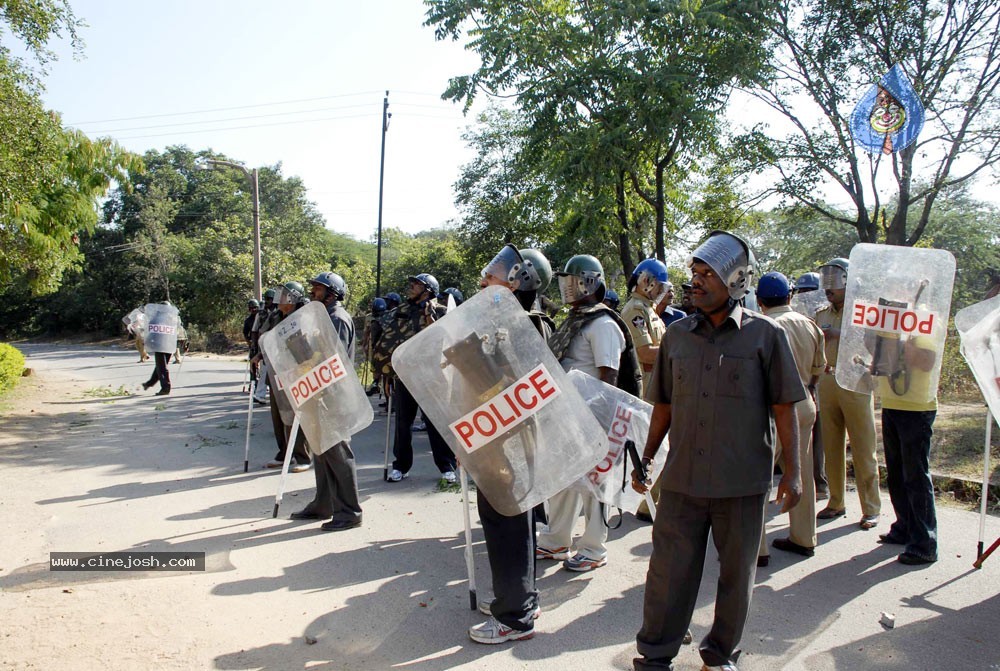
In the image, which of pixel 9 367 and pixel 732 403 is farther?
pixel 9 367

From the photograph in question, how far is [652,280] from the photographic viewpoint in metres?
5.74

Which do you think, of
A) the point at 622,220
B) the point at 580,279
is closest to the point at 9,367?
the point at 622,220

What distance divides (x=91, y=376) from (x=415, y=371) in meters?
19.5

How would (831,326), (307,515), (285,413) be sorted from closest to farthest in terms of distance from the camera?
(831,326)
(307,515)
(285,413)

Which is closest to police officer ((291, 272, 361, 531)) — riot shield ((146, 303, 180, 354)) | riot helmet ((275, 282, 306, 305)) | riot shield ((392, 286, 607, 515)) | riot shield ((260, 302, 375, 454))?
riot shield ((260, 302, 375, 454))

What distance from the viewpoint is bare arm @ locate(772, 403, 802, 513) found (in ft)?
10.3

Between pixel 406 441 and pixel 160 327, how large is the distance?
8134mm

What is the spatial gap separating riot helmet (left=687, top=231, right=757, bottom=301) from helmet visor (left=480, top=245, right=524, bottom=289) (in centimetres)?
126

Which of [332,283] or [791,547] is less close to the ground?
[332,283]

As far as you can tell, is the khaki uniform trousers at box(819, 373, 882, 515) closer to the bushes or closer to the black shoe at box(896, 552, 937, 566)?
the black shoe at box(896, 552, 937, 566)

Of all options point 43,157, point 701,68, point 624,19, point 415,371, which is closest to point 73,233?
point 43,157

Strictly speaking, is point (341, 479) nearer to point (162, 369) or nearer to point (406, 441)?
point (406, 441)

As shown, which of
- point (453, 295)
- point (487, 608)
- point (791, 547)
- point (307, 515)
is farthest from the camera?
point (453, 295)

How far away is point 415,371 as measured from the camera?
353 centimetres
